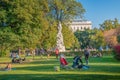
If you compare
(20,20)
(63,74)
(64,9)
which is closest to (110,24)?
(64,9)

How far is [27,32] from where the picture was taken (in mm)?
58281

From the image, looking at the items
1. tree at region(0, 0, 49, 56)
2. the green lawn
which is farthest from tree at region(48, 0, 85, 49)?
the green lawn


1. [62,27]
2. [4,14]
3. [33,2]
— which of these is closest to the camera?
[4,14]

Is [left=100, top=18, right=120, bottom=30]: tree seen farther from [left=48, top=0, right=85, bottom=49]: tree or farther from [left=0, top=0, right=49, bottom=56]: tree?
[left=0, top=0, right=49, bottom=56]: tree

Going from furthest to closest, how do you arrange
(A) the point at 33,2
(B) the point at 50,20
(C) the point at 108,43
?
1. (C) the point at 108,43
2. (B) the point at 50,20
3. (A) the point at 33,2

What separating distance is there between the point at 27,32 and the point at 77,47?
356ft

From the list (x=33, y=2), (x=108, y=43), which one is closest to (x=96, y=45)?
(x=108, y=43)

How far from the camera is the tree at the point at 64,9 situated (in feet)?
321

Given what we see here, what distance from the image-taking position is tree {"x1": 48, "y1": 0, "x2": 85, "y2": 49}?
97.8 meters

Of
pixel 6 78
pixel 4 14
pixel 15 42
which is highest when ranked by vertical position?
pixel 4 14

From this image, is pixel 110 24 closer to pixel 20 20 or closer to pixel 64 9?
pixel 64 9

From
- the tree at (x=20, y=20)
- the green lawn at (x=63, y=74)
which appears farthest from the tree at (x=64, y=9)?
the green lawn at (x=63, y=74)

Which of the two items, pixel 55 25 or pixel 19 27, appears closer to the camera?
pixel 19 27

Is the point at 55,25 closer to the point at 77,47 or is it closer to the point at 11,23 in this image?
the point at 11,23
